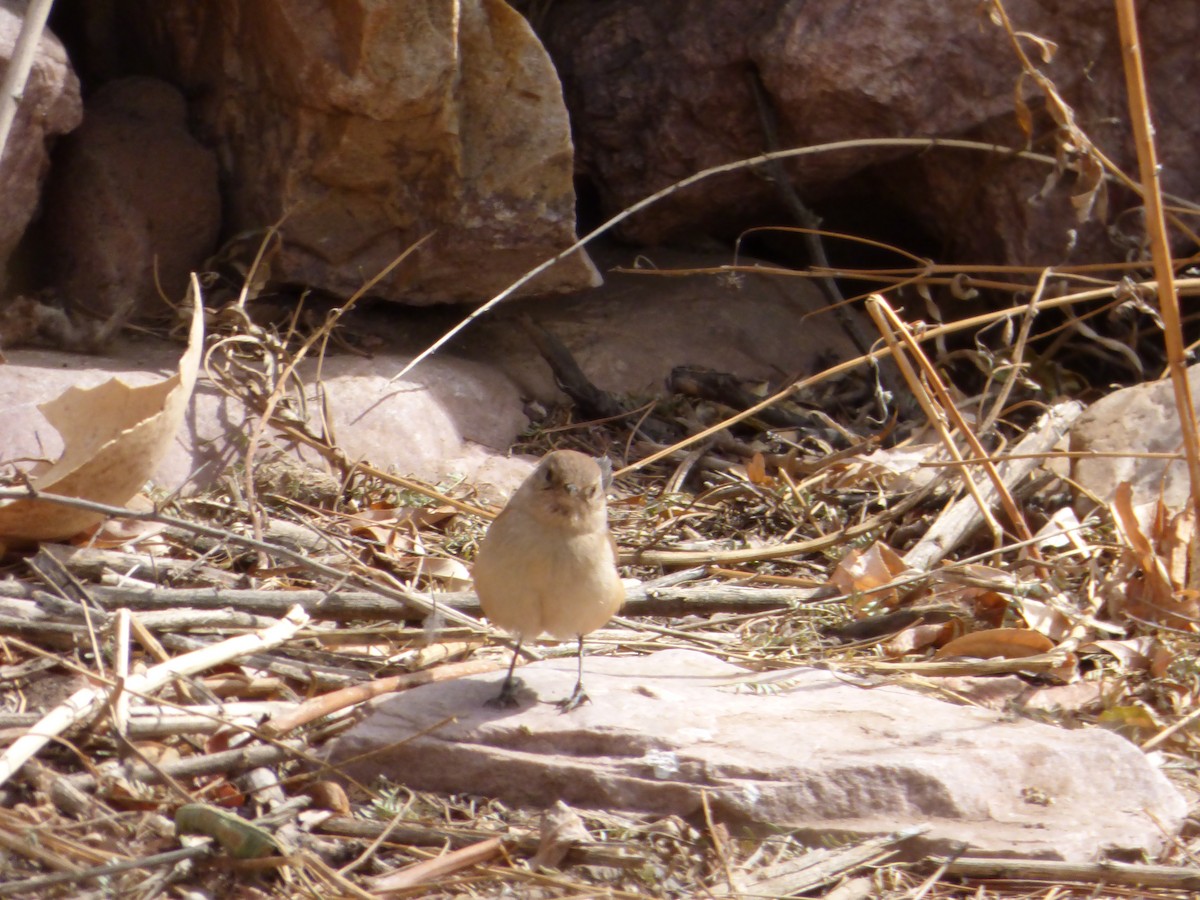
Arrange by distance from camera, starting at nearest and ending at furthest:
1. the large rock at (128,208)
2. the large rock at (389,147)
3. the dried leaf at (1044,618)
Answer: the dried leaf at (1044,618)
the large rock at (389,147)
the large rock at (128,208)

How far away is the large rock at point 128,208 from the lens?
4785 millimetres

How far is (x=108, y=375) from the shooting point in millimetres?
4336

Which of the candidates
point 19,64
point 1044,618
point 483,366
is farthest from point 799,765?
point 483,366

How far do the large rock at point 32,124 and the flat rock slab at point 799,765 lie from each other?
2.38 meters

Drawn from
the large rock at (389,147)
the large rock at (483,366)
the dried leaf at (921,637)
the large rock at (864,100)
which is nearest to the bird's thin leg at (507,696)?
the dried leaf at (921,637)

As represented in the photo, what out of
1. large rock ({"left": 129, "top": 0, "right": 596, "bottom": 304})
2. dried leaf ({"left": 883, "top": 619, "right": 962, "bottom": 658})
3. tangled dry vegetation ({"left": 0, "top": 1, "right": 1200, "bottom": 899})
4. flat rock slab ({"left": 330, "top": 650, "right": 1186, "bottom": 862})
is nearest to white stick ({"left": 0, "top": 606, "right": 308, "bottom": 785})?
tangled dry vegetation ({"left": 0, "top": 1, "right": 1200, "bottom": 899})

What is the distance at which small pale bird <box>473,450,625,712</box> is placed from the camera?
304cm

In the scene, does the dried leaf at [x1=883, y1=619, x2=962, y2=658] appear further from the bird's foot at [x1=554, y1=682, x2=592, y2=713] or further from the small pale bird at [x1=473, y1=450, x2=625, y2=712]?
the bird's foot at [x1=554, y1=682, x2=592, y2=713]

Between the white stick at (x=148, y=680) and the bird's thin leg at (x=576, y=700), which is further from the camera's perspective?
the bird's thin leg at (x=576, y=700)

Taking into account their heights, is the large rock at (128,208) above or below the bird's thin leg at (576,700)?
above

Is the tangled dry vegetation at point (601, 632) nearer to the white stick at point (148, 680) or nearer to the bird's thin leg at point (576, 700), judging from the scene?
the white stick at point (148, 680)

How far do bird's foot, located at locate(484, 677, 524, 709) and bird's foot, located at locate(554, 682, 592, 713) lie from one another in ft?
0.33

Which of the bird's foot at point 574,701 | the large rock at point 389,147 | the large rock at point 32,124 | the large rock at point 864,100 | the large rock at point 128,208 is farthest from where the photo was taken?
the large rock at point 864,100

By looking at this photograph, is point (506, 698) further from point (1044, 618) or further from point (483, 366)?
point (483, 366)
